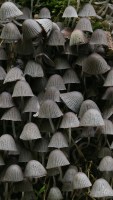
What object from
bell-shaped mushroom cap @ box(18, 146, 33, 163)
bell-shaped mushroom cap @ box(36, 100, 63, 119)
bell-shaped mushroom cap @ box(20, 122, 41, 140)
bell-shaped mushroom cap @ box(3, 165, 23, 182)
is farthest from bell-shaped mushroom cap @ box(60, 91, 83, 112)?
bell-shaped mushroom cap @ box(3, 165, 23, 182)

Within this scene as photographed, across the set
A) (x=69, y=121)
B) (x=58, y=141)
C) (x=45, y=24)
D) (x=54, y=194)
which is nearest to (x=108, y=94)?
(x=69, y=121)

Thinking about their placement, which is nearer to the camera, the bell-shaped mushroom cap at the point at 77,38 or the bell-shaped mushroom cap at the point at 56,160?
the bell-shaped mushroom cap at the point at 56,160

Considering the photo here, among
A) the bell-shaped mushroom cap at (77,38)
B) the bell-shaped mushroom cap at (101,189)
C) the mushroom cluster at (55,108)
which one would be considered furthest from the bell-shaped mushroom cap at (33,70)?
the bell-shaped mushroom cap at (101,189)

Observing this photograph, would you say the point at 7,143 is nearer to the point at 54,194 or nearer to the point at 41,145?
the point at 41,145

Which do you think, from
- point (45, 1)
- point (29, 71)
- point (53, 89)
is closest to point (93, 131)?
point (53, 89)

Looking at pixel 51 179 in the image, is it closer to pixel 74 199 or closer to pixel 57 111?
pixel 74 199

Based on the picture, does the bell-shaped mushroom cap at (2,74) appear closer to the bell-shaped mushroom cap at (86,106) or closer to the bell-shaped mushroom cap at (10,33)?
the bell-shaped mushroom cap at (10,33)

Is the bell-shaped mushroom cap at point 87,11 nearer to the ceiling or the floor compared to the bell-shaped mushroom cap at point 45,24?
nearer to the ceiling
